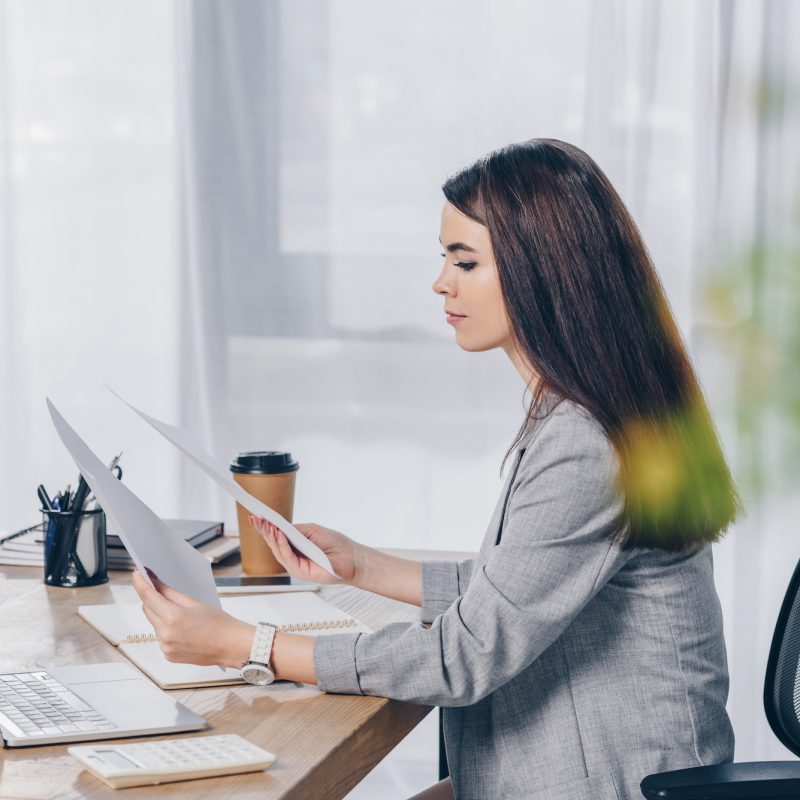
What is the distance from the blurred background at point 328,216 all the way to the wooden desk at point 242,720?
48.7 inches

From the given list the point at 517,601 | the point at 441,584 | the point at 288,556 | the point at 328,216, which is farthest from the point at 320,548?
the point at 328,216

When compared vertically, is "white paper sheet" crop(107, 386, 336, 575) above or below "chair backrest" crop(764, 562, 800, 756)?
above

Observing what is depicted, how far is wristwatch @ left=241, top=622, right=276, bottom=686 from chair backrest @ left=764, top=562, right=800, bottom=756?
57cm

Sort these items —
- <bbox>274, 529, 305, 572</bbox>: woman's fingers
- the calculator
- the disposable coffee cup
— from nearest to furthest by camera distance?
1. the calculator
2. <bbox>274, 529, 305, 572</bbox>: woman's fingers
3. the disposable coffee cup

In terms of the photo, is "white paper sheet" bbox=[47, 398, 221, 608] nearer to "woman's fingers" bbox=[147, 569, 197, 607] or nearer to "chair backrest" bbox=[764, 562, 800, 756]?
"woman's fingers" bbox=[147, 569, 197, 607]

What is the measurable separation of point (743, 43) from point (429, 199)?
2.45 feet

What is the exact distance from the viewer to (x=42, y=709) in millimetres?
919

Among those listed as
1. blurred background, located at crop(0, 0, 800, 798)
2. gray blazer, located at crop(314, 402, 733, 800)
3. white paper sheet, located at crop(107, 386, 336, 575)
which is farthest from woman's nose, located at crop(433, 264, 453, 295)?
blurred background, located at crop(0, 0, 800, 798)

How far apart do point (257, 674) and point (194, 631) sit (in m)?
0.07

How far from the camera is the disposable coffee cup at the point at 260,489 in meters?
1.43

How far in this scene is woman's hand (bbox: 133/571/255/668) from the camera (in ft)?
3.27

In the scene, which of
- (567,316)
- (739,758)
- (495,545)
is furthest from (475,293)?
(739,758)

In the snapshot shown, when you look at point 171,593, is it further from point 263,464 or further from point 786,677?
point 786,677

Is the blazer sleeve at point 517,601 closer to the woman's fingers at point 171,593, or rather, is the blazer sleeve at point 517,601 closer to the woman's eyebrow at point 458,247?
the woman's fingers at point 171,593
